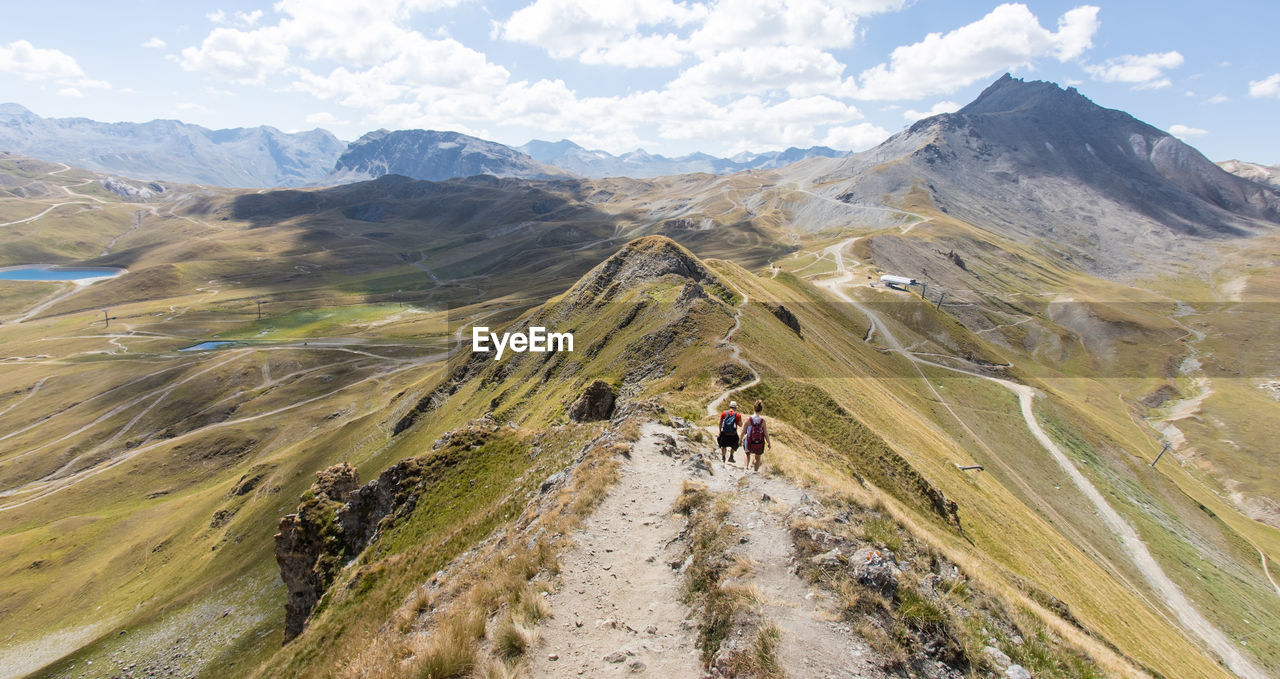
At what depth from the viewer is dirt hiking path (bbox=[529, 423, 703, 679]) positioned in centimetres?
1226

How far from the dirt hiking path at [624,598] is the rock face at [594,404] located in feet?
65.1

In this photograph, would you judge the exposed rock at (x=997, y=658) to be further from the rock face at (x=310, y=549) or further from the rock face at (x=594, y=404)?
the rock face at (x=310, y=549)

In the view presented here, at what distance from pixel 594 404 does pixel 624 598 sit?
28420 mm

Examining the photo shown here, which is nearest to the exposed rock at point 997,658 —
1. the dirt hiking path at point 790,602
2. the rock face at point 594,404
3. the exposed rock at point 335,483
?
the dirt hiking path at point 790,602

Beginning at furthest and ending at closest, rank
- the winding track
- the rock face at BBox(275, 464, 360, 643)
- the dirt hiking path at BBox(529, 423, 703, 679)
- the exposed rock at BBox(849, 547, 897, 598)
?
the winding track, the rock face at BBox(275, 464, 360, 643), the exposed rock at BBox(849, 547, 897, 598), the dirt hiking path at BBox(529, 423, 703, 679)

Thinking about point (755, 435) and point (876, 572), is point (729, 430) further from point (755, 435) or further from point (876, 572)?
point (876, 572)

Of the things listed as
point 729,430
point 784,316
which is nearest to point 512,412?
point 784,316

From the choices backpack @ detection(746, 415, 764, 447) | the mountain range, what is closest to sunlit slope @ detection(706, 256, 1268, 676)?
the mountain range

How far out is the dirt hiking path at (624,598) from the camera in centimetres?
1226

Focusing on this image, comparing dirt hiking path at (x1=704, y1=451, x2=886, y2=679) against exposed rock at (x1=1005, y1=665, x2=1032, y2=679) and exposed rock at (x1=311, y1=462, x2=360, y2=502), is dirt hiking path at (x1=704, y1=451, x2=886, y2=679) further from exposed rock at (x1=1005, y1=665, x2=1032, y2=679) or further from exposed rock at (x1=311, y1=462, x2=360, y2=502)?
exposed rock at (x1=311, y1=462, x2=360, y2=502)

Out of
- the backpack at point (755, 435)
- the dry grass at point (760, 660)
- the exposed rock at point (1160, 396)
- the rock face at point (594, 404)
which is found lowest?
the exposed rock at point (1160, 396)

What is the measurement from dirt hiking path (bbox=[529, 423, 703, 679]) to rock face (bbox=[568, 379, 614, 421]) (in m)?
Result: 19.9

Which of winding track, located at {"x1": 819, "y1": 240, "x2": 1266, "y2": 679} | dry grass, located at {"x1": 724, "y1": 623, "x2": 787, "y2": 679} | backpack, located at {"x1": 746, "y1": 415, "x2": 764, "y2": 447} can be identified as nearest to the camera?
dry grass, located at {"x1": 724, "y1": 623, "x2": 787, "y2": 679}

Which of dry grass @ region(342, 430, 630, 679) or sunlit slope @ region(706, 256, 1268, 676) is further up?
dry grass @ region(342, 430, 630, 679)
